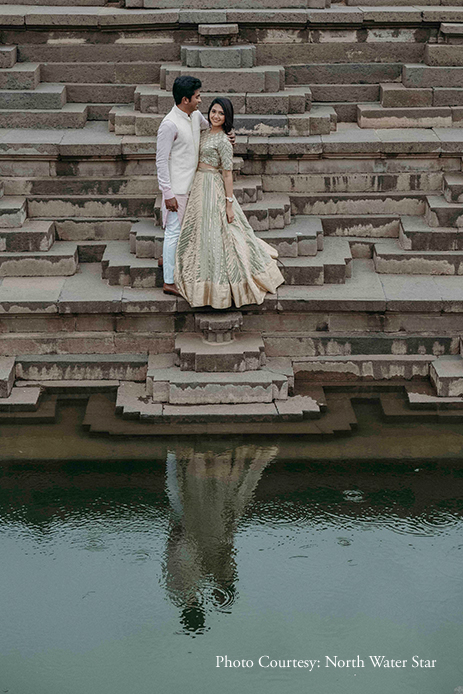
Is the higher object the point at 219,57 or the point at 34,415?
the point at 219,57

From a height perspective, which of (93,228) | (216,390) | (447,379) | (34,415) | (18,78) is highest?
(18,78)

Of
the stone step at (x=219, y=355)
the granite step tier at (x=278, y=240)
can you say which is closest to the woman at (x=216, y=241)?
the stone step at (x=219, y=355)

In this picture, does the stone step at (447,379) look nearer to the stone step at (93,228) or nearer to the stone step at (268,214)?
Result: the stone step at (268,214)

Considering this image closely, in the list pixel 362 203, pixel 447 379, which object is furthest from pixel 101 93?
pixel 447 379

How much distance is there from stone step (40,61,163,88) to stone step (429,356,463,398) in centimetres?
456

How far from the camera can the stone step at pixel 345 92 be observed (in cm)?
1052

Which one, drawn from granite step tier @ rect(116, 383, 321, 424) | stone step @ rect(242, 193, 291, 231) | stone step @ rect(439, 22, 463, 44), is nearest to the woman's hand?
stone step @ rect(242, 193, 291, 231)

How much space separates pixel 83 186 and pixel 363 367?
3.22 metres

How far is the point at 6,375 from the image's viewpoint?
26.4ft

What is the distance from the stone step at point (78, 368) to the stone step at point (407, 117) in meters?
3.72

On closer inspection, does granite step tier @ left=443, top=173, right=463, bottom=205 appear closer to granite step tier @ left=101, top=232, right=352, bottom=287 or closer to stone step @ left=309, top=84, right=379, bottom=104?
granite step tier @ left=101, top=232, right=352, bottom=287

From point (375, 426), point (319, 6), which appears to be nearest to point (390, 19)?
point (319, 6)

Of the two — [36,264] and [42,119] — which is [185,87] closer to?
[36,264]

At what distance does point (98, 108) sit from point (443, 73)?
141 inches
